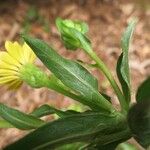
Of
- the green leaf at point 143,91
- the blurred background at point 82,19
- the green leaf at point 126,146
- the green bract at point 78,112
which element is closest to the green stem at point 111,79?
the green bract at point 78,112

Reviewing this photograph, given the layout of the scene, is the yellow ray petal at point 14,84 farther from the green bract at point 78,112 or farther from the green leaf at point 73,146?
the green leaf at point 73,146

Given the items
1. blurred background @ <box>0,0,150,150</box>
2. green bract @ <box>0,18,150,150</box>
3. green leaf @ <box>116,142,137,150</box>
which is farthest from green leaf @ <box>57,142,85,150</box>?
blurred background @ <box>0,0,150,150</box>

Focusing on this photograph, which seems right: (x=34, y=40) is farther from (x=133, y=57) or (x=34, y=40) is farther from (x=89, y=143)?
(x=133, y=57)

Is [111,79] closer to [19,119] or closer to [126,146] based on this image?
[19,119]

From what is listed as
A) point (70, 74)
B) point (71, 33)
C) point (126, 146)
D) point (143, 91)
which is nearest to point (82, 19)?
point (126, 146)

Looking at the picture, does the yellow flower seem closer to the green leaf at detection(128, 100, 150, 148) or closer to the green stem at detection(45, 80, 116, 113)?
the green stem at detection(45, 80, 116, 113)

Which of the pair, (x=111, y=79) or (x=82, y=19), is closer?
(x=111, y=79)
